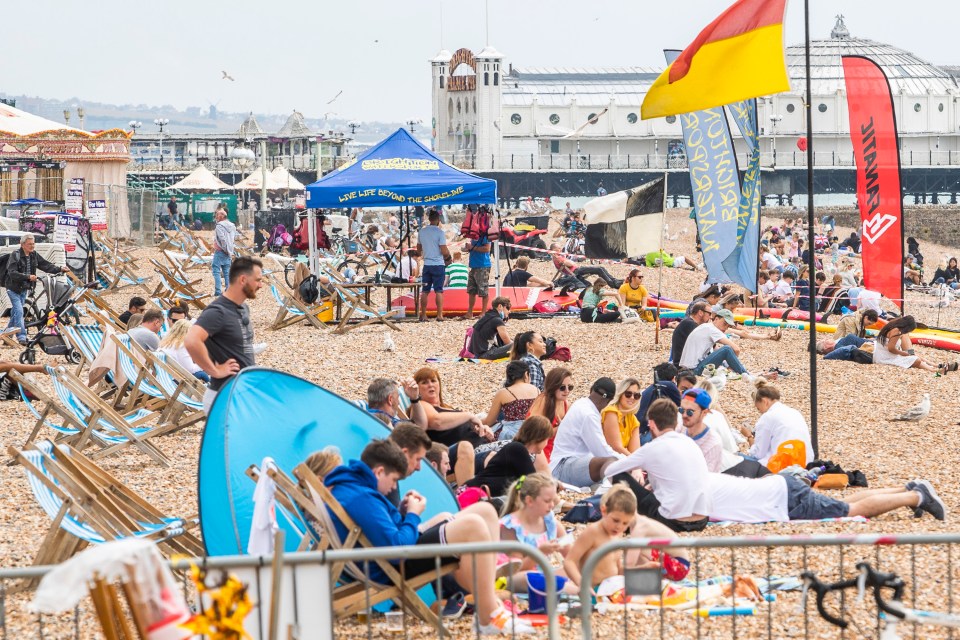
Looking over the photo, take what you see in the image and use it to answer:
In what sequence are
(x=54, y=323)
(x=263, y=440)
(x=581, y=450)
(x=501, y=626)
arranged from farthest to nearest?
(x=54, y=323) < (x=581, y=450) < (x=263, y=440) < (x=501, y=626)

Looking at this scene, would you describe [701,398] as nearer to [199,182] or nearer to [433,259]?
[433,259]

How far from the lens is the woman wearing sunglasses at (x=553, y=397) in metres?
7.84

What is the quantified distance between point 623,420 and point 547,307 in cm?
919

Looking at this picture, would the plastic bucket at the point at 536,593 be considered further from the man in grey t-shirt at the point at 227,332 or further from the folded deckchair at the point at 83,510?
the man in grey t-shirt at the point at 227,332

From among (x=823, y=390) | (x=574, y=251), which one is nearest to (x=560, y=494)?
(x=823, y=390)

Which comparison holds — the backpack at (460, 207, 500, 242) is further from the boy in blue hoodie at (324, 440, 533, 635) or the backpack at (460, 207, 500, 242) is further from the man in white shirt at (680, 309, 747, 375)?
the boy in blue hoodie at (324, 440, 533, 635)

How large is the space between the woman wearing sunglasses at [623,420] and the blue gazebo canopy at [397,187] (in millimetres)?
7586

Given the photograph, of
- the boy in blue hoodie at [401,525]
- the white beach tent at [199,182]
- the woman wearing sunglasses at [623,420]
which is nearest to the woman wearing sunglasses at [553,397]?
the woman wearing sunglasses at [623,420]

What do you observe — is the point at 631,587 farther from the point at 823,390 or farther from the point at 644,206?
the point at 644,206

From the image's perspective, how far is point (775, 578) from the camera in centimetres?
549

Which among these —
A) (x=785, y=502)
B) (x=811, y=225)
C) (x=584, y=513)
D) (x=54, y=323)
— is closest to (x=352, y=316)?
(x=54, y=323)

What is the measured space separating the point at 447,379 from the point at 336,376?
3.39ft

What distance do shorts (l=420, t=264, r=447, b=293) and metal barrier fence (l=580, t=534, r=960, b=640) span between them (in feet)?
32.2

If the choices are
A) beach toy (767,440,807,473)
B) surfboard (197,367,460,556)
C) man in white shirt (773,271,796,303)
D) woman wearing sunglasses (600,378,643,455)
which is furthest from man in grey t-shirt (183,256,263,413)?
man in white shirt (773,271,796,303)
